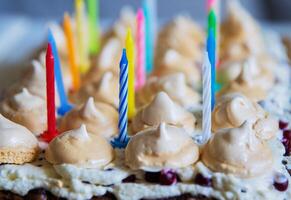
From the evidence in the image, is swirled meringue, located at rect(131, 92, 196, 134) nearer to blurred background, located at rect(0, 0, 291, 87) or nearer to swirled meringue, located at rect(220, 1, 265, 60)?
swirled meringue, located at rect(220, 1, 265, 60)

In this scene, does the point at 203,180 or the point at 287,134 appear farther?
the point at 287,134

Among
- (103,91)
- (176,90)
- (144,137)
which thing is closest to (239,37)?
(176,90)

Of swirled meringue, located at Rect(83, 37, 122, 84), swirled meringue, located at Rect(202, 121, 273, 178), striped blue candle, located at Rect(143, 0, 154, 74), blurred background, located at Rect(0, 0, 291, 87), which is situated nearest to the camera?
swirled meringue, located at Rect(202, 121, 273, 178)

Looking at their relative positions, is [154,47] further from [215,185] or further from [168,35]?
[215,185]

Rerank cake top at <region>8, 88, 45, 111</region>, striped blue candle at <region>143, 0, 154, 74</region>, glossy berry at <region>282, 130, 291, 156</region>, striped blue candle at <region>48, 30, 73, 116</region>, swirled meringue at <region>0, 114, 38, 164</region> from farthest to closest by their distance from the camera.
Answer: striped blue candle at <region>143, 0, 154, 74</region> < striped blue candle at <region>48, 30, 73, 116</region> < cake top at <region>8, 88, 45, 111</region> < glossy berry at <region>282, 130, 291, 156</region> < swirled meringue at <region>0, 114, 38, 164</region>

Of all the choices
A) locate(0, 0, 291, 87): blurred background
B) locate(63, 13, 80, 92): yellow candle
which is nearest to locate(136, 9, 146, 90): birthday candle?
locate(63, 13, 80, 92): yellow candle

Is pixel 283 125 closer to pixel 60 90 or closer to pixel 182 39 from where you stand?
pixel 60 90

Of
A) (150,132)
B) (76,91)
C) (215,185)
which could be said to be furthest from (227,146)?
(76,91)
